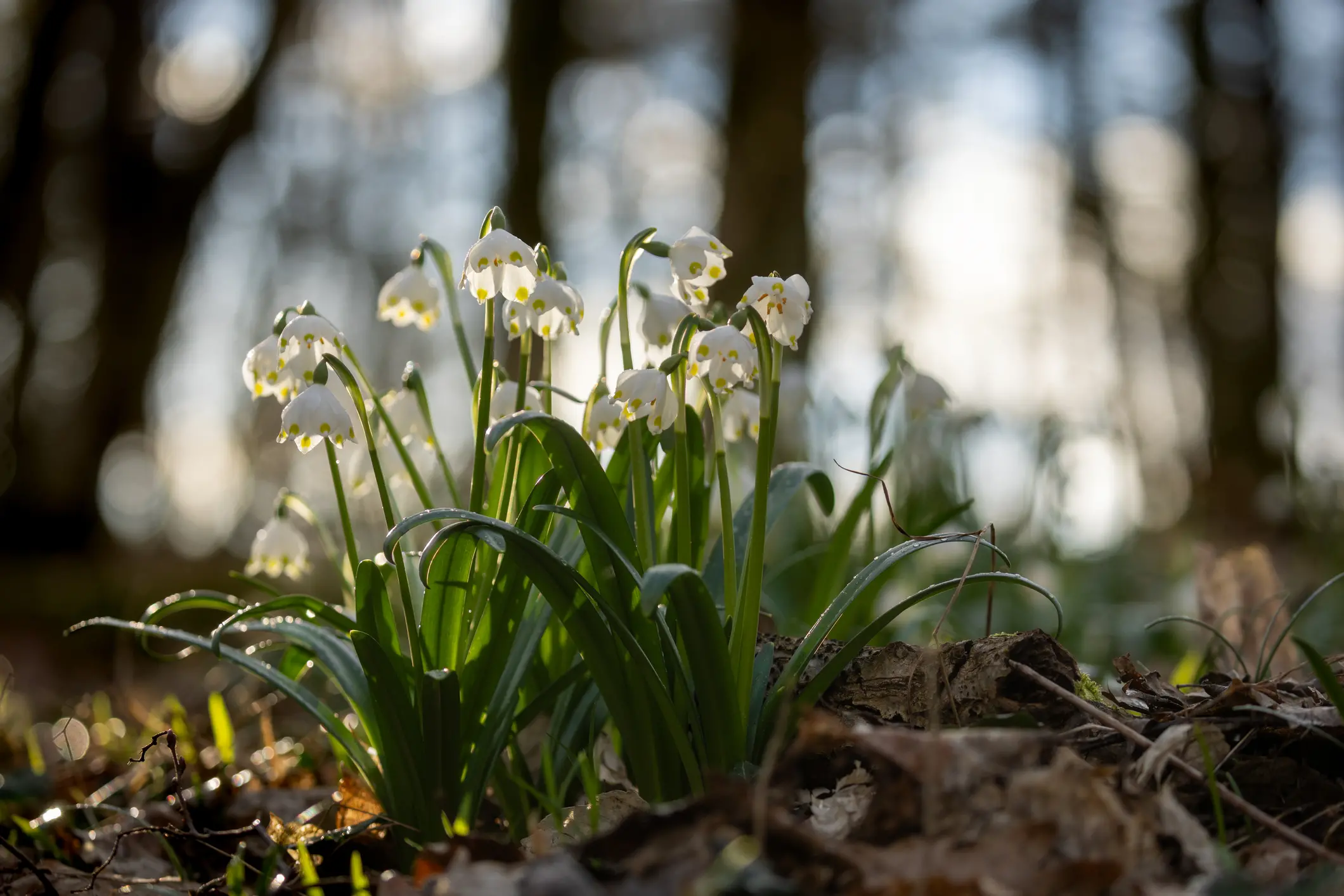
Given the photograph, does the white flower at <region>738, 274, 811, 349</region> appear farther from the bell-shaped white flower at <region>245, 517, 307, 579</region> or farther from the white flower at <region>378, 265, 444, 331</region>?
the bell-shaped white flower at <region>245, 517, 307, 579</region>

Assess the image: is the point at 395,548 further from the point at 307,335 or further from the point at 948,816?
the point at 948,816

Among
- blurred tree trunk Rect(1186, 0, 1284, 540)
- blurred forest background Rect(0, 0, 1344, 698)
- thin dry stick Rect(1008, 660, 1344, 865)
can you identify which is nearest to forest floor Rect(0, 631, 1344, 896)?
thin dry stick Rect(1008, 660, 1344, 865)

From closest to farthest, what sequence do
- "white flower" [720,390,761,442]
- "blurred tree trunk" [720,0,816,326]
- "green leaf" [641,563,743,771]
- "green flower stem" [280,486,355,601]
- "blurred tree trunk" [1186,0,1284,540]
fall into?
"green leaf" [641,563,743,771] → "green flower stem" [280,486,355,601] → "white flower" [720,390,761,442] → "blurred tree trunk" [720,0,816,326] → "blurred tree trunk" [1186,0,1284,540]

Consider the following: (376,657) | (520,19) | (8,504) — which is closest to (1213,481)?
(520,19)

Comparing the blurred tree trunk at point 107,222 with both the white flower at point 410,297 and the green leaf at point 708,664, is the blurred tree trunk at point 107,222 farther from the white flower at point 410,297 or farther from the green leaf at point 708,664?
the green leaf at point 708,664

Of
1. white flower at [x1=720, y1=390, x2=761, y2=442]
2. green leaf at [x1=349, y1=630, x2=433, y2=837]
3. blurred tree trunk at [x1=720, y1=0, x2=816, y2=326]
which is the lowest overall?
green leaf at [x1=349, y1=630, x2=433, y2=837]
